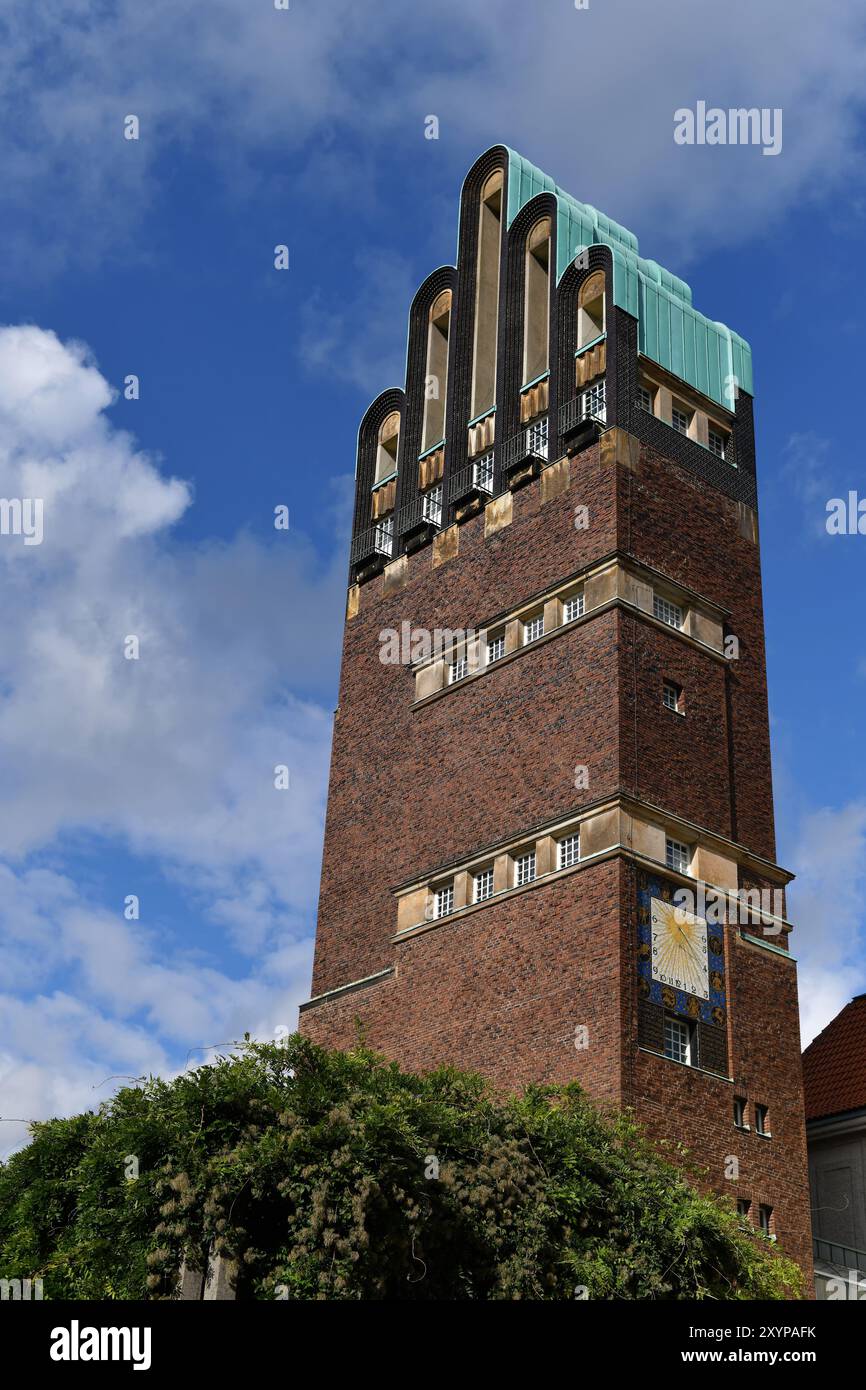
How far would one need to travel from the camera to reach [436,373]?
152 feet

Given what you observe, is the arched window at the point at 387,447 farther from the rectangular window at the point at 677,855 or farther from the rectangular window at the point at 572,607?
the rectangular window at the point at 677,855

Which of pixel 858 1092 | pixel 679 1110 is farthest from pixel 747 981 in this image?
pixel 858 1092

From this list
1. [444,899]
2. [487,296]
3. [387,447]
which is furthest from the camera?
[387,447]

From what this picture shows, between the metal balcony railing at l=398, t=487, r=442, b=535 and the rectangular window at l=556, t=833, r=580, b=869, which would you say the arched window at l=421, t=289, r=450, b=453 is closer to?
the metal balcony railing at l=398, t=487, r=442, b=535

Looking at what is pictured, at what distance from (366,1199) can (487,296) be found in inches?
1163

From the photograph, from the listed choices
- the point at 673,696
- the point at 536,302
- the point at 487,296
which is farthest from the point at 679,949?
the point at 487,296

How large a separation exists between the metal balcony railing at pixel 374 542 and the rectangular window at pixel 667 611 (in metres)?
9.54

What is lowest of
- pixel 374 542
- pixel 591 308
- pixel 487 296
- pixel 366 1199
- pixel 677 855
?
pixel 366 1199

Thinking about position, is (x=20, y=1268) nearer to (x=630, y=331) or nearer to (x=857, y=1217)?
(x=857, y=1217)

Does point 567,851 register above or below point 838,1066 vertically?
above

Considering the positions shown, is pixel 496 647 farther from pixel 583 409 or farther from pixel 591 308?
pixel 591 308

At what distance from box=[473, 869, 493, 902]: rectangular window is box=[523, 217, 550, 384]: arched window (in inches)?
530

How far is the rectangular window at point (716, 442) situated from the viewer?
136 feet
